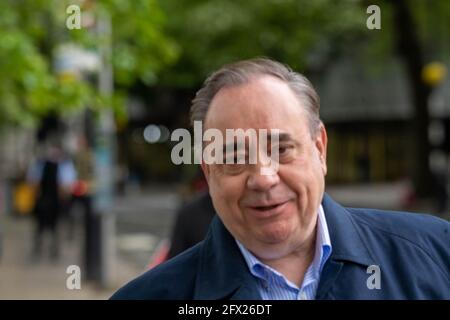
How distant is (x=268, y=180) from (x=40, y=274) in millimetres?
10407

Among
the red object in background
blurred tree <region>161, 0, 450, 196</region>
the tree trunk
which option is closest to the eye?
blurred tree <region>161, 0, 450, 196</region>


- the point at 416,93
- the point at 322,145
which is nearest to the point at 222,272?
the point at 322,145

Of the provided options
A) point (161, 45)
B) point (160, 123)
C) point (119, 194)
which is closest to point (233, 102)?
point (161, 45)

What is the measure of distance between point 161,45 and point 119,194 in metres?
24.2

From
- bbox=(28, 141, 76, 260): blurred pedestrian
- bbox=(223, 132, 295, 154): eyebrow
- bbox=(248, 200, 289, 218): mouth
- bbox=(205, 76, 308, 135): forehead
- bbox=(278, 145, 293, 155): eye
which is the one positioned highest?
bbox=(205, 76, 308, 135): forehead

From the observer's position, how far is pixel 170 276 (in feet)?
5.95

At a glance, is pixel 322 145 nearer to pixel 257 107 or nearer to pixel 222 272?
pixel 257 107

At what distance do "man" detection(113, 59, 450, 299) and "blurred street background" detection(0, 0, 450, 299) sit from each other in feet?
2.04

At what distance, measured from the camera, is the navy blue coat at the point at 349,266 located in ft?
5.74

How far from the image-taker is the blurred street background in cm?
884

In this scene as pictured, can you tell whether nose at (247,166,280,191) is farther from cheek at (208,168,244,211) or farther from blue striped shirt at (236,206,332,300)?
blue striped shirt at (236,206,332,300)

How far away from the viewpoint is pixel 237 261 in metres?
1.81

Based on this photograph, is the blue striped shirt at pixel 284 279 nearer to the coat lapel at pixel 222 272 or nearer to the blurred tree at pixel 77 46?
the coat lapel at pixel 222 272
